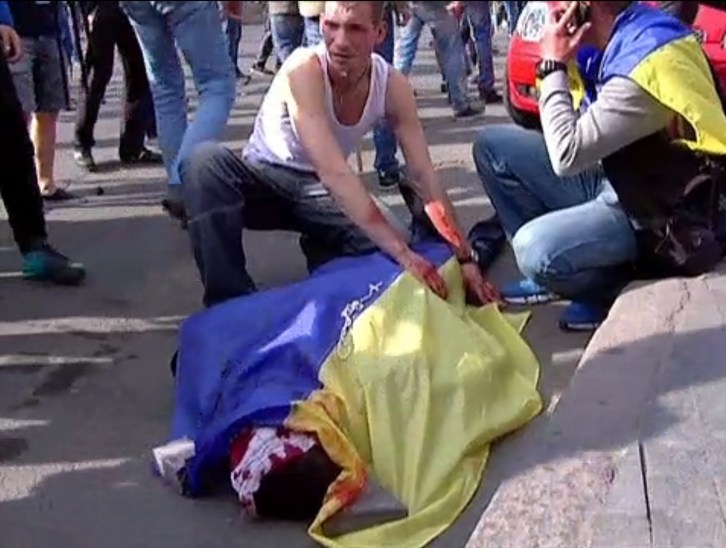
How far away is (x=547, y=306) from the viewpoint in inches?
168

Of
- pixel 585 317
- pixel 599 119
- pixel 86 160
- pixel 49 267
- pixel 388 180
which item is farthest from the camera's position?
pixel 86 160

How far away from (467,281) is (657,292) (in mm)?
509

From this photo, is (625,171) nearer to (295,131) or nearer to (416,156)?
(416,156)

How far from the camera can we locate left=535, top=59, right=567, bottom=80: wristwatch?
3434mm

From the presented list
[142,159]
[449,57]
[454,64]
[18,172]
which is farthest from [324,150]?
[454,64]

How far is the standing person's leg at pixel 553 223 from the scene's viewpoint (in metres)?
3.89

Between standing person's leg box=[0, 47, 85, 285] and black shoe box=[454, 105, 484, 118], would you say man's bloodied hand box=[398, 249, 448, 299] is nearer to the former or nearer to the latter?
standing person's leg box=[0, 47, 85, 285]

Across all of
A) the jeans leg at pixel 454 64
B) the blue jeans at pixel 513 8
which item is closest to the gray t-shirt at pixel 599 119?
the blue jeans at pixel 513 8

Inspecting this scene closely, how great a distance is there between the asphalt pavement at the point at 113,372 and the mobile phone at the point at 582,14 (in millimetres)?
1044

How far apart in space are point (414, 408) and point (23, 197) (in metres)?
2.05

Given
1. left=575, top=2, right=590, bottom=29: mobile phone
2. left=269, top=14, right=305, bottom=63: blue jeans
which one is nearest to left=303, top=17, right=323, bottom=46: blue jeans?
left=269, top=14, right=305, bottom=63: blue jeans

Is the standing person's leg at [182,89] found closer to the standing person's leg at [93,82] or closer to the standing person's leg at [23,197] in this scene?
the standing person's leg at [23,197]

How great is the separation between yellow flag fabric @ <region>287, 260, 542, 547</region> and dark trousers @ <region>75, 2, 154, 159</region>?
3.44 metres

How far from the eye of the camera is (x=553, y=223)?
3.93m
